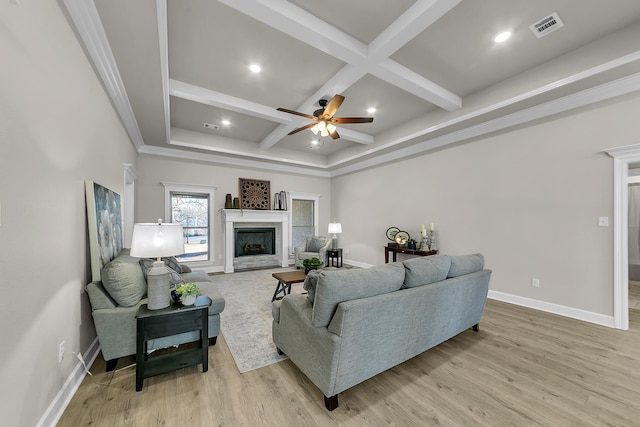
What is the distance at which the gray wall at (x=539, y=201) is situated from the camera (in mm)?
3043

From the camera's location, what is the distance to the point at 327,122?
366cm

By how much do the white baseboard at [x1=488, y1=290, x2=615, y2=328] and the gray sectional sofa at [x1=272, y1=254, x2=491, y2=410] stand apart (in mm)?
1970

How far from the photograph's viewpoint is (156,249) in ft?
6.54

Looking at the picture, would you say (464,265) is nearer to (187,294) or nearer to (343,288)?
(343,288)

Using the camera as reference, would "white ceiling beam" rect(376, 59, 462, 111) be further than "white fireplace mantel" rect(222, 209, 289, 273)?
No

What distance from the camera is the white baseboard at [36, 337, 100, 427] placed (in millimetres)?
1490

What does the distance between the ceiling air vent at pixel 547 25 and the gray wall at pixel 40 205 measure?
4.05m

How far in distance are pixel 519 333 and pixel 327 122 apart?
3573mm

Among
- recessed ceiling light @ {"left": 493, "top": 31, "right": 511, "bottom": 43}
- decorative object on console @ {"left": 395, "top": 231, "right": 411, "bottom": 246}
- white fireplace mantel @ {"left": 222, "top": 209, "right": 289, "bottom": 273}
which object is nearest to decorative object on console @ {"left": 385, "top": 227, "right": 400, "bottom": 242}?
decorative object on console @ {"left": 395, "top": 231, "right": 411, "bottom": 246}

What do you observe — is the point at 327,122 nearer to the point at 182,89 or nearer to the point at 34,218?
the point at 182,89

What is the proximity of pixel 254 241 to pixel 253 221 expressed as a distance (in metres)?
0.63

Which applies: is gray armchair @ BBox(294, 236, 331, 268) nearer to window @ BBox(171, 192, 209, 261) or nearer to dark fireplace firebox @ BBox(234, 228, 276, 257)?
dark fireplace firebox @ BBox(234, 228, 276, 257)

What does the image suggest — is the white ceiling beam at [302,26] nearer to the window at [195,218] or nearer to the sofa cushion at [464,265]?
the sofa cushion at [464,265]

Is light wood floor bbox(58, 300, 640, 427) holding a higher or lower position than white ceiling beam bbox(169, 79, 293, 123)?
lower
